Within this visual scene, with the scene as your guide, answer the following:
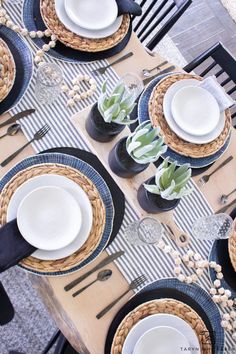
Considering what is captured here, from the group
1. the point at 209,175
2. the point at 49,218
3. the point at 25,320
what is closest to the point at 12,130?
the point at 49,218

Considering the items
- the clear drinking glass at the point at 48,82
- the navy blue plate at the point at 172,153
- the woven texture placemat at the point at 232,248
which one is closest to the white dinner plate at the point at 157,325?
the woven texture placemat at the point at 232,248

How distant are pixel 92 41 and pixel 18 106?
0.32 metres

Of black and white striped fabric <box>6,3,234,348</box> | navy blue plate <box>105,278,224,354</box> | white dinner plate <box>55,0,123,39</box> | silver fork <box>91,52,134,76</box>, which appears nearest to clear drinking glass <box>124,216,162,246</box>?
black and white striped fabric <box>6,3,234,348</box>

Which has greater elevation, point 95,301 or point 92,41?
point 92,41

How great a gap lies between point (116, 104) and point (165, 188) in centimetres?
25

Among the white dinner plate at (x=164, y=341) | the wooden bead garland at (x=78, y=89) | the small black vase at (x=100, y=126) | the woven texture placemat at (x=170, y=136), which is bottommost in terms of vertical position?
the white dinner plate at (x=164, y=341)

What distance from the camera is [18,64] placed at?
1.53m

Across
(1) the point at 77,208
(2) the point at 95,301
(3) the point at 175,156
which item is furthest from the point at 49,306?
(3) the point at 175,156

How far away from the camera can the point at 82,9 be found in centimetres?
161

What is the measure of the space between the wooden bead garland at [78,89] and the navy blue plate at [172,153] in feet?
0.51

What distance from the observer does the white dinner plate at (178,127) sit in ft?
5.04

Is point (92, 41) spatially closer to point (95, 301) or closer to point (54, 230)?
point (54, 230)

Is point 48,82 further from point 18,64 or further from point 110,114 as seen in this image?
point 110,114

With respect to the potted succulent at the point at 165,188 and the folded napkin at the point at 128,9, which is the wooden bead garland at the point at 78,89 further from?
the potted succulent at the point at 165,188
